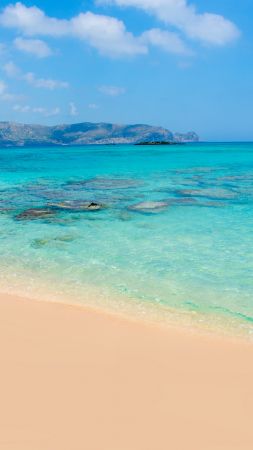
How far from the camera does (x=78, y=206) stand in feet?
59.6

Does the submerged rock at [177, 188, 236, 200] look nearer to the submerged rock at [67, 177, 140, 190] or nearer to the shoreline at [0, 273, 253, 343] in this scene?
the submerged rock at [67, 177, 140, 190]

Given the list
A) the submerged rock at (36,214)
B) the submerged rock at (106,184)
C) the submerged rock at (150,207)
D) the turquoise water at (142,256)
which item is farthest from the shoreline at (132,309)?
the submerged rock at (106,184)

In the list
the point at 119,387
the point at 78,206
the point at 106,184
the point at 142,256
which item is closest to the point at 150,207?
the point at 78,206

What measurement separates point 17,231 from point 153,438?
35.3ft

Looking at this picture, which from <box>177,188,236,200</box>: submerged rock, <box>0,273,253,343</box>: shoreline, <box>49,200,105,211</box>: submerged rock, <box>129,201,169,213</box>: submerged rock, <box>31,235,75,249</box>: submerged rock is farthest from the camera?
<box>177,188,236,200</box>: submerged rock

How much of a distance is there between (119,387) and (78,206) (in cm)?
1386

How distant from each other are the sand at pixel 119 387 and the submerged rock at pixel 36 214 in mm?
9679

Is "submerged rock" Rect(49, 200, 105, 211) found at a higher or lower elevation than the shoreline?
higher

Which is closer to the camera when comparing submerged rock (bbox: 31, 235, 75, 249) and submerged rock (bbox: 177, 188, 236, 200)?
submerged rock (bbox: 31, 235, 75, 249)

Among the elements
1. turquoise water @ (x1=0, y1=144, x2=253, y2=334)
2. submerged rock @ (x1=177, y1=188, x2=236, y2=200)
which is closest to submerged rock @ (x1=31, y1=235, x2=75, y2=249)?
turquoise water @ (x1=0, y1=144, x2=253, y2=334)

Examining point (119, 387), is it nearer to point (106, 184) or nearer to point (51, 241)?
point (51, 241)

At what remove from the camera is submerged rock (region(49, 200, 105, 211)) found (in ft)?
57.9

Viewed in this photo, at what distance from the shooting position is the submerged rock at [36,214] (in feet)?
52.6

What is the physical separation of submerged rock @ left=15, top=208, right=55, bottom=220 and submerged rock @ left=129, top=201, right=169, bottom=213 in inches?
A: 146
